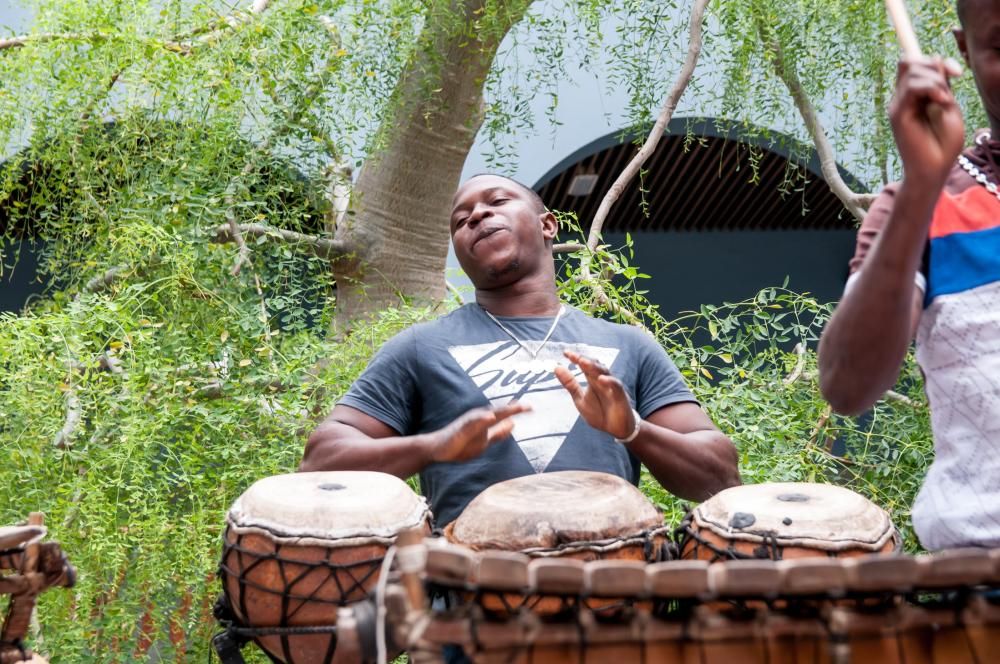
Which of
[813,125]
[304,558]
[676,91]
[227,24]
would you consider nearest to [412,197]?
[227,24]

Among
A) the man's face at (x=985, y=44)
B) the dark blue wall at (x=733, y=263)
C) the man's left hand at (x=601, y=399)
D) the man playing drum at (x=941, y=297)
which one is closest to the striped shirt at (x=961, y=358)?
the man playing drum at (x=941, y=297)

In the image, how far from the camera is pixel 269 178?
435 cm

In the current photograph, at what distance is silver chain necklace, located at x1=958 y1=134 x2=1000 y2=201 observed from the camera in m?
1.48

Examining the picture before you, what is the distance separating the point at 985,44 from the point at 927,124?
29 cm

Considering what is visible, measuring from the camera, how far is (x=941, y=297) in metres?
1.44

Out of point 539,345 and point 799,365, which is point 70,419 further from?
point 799,365

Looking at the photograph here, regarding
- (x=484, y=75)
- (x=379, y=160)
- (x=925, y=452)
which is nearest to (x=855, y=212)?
(x=925, y=452)

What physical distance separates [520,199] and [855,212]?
2.21 meters

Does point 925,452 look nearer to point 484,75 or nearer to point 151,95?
point 484,75

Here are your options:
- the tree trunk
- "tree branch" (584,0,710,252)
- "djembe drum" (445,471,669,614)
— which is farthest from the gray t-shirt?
the tree trunk

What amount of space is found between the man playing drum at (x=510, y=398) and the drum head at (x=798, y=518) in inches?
11.5

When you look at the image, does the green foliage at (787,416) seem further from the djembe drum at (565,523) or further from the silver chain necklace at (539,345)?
the djembe drum at (565,523)

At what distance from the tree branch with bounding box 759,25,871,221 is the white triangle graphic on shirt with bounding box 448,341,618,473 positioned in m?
2.20

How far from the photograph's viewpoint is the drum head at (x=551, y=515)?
194 cm
